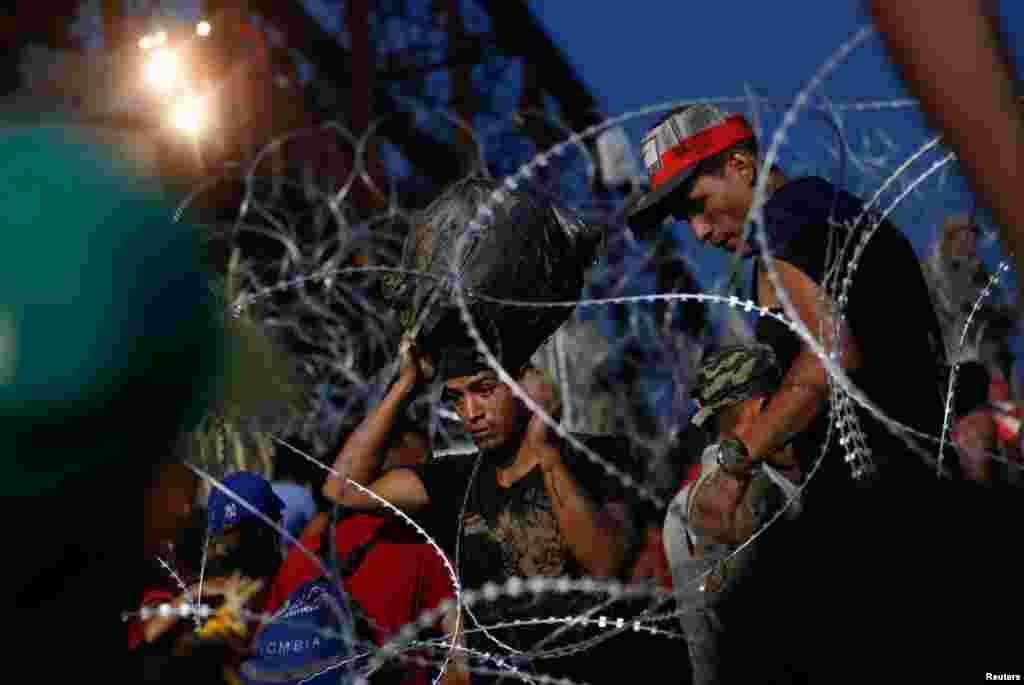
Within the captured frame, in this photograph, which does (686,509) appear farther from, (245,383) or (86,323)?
(86,323)

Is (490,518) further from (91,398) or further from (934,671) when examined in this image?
(91,398)

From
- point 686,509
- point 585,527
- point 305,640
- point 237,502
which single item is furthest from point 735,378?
point 237,502

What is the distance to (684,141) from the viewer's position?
2.97 m

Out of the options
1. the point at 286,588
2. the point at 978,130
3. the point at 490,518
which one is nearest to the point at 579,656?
the point at 490,518

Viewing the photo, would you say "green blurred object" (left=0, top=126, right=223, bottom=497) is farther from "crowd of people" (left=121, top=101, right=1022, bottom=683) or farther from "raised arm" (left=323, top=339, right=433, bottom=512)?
"raised arm" (left=323, top=339, right=433, bottom=512)

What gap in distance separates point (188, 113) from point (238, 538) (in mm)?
6414

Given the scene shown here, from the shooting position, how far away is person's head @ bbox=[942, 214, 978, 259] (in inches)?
168

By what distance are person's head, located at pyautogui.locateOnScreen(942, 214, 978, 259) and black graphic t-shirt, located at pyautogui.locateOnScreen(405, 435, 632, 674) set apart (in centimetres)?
220

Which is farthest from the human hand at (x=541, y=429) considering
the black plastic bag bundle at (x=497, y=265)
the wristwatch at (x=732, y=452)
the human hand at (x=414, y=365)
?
the wristwatch at (x=732, y=452)

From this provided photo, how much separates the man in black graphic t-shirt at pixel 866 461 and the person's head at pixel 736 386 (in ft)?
1.39

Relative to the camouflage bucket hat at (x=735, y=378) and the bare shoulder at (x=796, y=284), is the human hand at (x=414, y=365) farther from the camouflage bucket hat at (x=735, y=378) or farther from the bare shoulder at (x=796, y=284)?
the bare shoulder at (x=796, y=284)

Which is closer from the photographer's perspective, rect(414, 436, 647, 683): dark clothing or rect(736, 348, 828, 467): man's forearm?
rect(736, 348, 828, 467): man's forearm

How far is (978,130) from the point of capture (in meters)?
0.83

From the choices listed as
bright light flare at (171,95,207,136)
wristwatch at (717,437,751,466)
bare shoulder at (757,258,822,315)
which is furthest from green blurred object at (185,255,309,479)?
bright light flare at (171,95,207,136)
